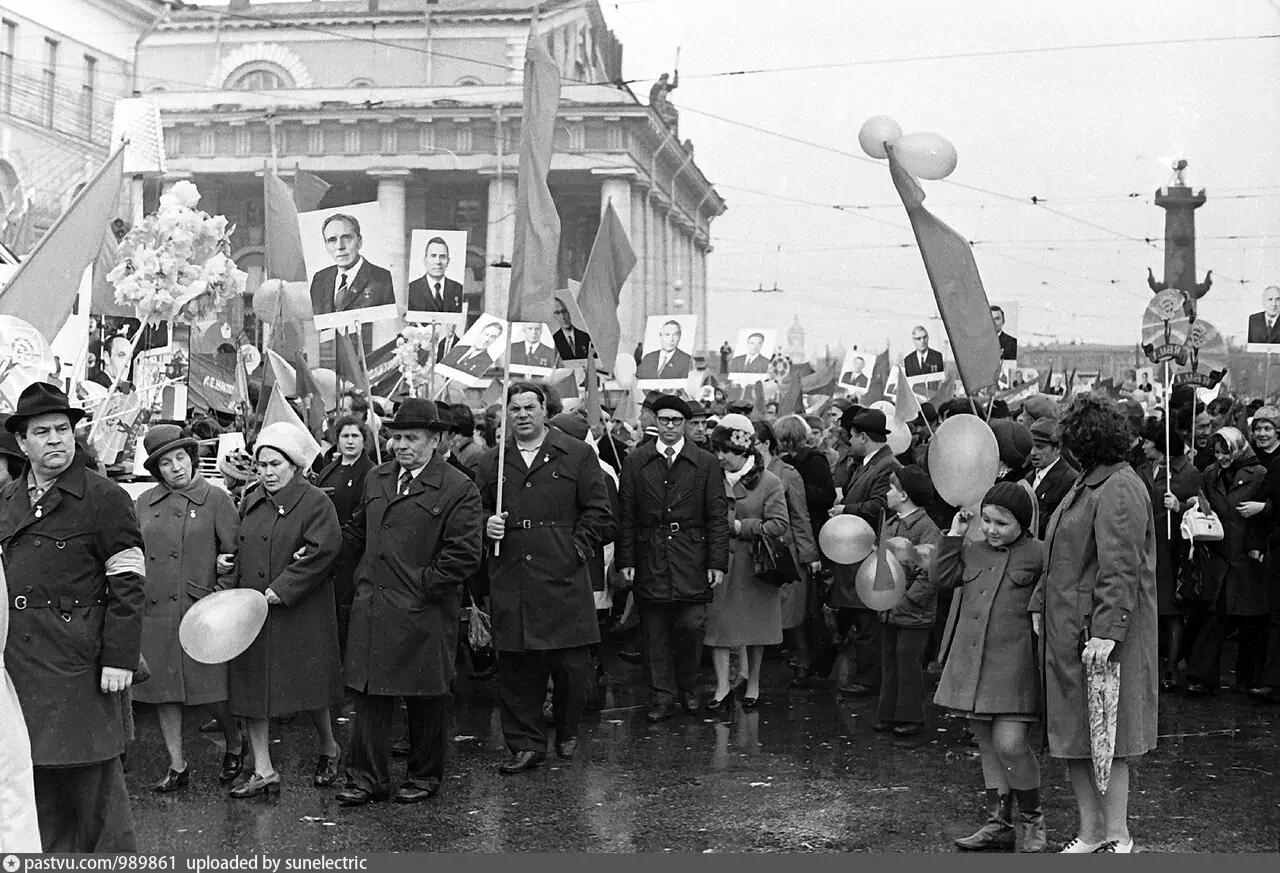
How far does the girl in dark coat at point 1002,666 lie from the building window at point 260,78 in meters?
Answer: 39.5

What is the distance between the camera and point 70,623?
5270mm

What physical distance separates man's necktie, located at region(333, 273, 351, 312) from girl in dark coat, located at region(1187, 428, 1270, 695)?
5470mm

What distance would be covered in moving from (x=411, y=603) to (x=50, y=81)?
24.0 metres

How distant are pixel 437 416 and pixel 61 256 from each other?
2.84 meters

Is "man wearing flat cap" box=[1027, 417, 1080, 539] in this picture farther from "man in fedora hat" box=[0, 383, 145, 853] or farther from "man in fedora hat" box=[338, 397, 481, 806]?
"man in fedora hat" box=[0, 383, 145, 853]

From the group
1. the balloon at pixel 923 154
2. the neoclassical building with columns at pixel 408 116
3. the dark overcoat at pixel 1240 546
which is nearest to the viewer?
the balloon at pixel 923 154

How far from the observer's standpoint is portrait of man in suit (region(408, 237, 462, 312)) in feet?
41.9

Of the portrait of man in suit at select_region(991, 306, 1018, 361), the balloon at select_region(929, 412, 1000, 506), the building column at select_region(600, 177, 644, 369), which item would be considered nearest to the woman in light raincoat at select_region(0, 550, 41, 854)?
the balloon at select_region(929, 412, 1000, 506)

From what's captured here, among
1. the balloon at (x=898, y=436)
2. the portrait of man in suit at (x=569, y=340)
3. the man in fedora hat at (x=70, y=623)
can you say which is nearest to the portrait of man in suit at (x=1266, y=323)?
the balloon at (x=898, y=436)

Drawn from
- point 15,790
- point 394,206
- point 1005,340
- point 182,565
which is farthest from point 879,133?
point 394,206

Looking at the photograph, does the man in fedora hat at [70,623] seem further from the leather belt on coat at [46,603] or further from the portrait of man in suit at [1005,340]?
the portrait of man in suit at [1005,340]

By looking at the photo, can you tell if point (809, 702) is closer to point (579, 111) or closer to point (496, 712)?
point (496, 712)

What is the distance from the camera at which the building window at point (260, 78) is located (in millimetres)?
42875

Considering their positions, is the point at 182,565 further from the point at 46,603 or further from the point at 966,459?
the point at 966,459
